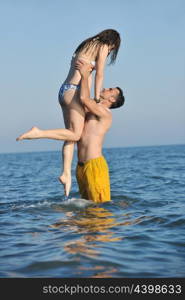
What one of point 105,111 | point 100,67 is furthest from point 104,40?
point 105,111

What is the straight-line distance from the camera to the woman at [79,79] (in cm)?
698

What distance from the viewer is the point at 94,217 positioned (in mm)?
6977

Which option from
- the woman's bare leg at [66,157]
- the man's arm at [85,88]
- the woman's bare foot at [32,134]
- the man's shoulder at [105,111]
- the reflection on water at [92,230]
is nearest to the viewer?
the reflection on water at [92,230]

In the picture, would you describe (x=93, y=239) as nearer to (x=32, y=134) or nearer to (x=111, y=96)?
(x=32, y=134)

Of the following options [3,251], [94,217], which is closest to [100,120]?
[94,217]

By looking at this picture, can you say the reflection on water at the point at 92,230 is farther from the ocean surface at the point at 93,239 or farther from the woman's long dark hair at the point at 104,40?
the woman's long dark hair at the point at 104,40

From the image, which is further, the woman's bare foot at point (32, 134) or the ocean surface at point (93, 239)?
the woman's bare foot at point (32, 134)

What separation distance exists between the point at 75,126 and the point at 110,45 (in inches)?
55.8

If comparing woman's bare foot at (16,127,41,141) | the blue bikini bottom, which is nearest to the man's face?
the blue bikini bottom

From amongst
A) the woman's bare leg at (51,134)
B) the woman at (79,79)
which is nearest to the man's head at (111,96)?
the woman at (79,79)

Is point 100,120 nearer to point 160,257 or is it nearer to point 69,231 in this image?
point 69,231

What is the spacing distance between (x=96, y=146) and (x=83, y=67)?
1465 mm

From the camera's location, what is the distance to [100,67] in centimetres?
693

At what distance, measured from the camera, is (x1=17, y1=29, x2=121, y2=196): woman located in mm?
6984
